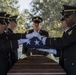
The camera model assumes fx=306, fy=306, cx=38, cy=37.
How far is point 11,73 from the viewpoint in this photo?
12.8 feet

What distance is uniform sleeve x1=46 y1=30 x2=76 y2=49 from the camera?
3896mm

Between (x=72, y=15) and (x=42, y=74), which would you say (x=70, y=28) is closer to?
(x=72, y=15)

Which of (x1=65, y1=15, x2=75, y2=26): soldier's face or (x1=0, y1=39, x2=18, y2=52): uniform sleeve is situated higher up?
(x1=65, y1=15, x2=75, y2=26): soldier's face

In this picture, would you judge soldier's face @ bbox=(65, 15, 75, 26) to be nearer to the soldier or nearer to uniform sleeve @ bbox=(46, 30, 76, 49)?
uniform sleeve @ bbox=(46, 30, 76, 49)

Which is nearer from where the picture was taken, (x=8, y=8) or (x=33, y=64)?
(x=33, y=64)

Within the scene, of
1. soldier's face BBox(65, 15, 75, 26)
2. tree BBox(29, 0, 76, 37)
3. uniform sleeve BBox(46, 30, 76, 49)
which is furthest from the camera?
tree BBox(29, 0, 76, 37)

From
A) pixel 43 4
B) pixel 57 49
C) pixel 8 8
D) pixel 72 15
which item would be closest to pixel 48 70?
pixel 57 49

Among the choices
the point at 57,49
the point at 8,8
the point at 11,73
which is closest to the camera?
the point at 11,73

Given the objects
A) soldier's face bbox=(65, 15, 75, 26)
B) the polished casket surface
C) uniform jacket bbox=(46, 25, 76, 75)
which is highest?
soldier's face bbox=(65, 15, 75, 26)

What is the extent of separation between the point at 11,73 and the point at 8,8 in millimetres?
22462

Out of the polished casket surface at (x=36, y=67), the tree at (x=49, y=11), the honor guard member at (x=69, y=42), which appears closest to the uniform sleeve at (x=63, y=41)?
the honor guard member at (x=69, y=42)

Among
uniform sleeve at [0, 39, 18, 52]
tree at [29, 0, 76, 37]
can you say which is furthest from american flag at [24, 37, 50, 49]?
tree at [29, 0, 76, 37]

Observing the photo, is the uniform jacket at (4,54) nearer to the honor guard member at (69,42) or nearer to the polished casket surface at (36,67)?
the polished casket surface at (36,67)

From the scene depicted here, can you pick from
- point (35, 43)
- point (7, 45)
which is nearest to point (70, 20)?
point (35, 43)
